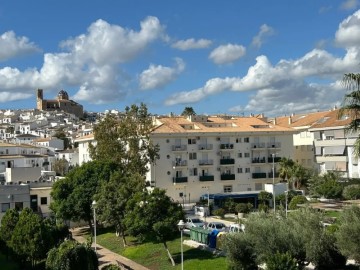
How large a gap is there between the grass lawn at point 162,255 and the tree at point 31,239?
7.15 metres

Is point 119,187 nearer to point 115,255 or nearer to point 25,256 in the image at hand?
point 115,255

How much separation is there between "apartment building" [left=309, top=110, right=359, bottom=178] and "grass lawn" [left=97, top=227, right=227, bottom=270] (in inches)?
1556

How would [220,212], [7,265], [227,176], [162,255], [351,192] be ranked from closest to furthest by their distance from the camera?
[162,255] → [7,265] → [220,212] → [351,192] → [227,176]

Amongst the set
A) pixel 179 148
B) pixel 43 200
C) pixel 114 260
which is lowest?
pixel 114 260

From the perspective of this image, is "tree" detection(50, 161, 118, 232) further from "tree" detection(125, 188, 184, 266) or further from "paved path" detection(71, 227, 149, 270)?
"tree" detection(125, 188, 184, 266)

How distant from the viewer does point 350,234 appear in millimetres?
26078

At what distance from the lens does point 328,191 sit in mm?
65375

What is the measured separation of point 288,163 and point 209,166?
1096 cm

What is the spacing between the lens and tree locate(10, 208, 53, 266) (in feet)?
127

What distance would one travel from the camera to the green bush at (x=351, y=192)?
64.6 metres

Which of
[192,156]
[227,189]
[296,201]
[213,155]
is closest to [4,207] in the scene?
[192,156]

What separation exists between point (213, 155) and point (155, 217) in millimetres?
37388

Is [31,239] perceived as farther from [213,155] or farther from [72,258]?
[213,155]

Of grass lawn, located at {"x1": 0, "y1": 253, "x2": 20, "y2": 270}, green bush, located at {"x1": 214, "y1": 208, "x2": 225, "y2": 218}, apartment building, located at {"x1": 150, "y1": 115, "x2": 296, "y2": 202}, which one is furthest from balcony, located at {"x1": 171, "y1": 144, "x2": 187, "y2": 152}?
grass lawn, located at {"x1": 0, "y1": 253, "x2": 20, "y2": 270}
